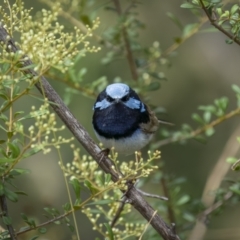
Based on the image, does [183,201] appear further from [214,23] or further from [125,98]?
[214,23]

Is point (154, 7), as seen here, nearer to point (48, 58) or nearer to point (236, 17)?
point (236, 17)

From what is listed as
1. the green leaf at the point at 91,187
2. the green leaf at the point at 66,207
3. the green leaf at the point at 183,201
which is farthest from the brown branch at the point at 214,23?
the green leaf at the point at 183,201

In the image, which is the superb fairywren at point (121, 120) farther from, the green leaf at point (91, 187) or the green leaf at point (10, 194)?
the green leaf at point (10, 194)

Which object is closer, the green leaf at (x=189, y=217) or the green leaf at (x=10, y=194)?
the green leaf at (x=10, y=194)

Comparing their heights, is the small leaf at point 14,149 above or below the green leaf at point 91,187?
above

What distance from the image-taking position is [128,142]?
12.1 feet

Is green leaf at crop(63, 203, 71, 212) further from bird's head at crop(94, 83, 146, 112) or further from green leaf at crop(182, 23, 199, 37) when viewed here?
green leaf at crop(182, 23, 199, 37)

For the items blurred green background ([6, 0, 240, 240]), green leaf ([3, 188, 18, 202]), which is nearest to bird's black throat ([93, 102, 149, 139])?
green leaf ([3, 188, 18, 202])

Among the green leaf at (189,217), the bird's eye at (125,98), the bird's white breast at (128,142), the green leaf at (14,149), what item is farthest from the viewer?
the green leaf at (189,217)

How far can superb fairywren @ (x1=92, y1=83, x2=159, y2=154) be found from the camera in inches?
A: 144

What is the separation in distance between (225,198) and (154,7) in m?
2.54

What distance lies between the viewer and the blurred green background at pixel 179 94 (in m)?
5.47

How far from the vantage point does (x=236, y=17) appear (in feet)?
8.80

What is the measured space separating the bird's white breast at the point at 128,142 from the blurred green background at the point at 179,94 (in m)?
1.60
